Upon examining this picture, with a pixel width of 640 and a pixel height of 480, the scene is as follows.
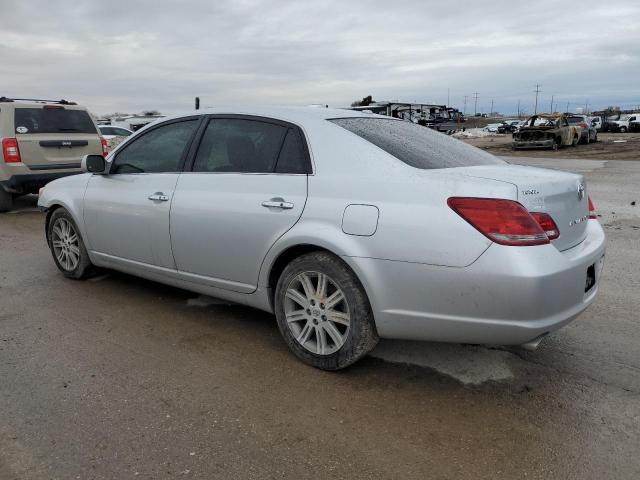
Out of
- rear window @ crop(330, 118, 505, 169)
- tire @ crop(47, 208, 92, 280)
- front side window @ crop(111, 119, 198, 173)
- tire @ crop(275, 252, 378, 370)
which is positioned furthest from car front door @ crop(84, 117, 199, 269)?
rear window @ crop(330, 118, 505, 169)

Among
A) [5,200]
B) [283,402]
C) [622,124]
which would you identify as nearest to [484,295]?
[283,402]

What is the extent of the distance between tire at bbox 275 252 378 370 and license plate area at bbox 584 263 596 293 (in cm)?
120

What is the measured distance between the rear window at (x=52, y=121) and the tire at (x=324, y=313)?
25.0ft

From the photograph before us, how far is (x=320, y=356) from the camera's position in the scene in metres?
3.37

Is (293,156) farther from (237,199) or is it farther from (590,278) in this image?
(590,278)

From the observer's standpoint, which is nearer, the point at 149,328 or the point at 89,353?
the point at 89,353

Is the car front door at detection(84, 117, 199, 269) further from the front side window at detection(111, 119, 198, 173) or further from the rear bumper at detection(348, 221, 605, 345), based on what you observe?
the rear bumper at detection(348, 221, 605, 345)

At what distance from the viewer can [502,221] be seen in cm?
276

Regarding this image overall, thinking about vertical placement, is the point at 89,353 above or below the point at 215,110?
below

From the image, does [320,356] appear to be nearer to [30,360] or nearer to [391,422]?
[391,422]

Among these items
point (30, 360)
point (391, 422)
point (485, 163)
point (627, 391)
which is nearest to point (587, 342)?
point (627, 391)

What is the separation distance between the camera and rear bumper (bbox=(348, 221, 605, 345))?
2.72m

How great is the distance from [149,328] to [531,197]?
2.75 meters

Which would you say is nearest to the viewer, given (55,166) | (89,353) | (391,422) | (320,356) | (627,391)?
(391,422)
